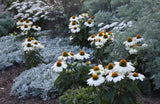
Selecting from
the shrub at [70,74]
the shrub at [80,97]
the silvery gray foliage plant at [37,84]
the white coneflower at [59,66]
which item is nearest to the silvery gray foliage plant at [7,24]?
the silvery gray foliage plant at [37,84]

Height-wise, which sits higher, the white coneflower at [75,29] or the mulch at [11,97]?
the white coneflower at [75,29]

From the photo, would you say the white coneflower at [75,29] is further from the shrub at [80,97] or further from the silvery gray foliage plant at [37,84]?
the shrub at [80,97]

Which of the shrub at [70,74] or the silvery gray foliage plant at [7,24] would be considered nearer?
the shrub at [70,74]

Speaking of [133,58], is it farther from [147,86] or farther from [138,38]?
[147,86]

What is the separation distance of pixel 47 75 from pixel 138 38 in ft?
5.67

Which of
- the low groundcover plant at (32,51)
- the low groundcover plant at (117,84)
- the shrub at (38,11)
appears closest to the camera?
the low groundcover plant at (117,84)

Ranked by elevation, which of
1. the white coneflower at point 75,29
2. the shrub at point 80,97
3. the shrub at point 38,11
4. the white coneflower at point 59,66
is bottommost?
the shrub at point 80,97

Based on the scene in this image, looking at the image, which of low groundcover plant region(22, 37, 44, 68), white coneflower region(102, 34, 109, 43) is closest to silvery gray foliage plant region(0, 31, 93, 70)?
low groundcover plant region(22, 37, 44, 68)

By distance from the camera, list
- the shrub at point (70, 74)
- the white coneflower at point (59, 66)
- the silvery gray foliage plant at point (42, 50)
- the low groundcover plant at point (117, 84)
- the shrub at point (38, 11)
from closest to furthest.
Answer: the low groundcover plant at point (117, 84)
the white coneflower at point (59, 66)
the shrub at point (70, 74)
the silvery gray foliage plant at point (42, 50)
the shrub at point (38, 11)

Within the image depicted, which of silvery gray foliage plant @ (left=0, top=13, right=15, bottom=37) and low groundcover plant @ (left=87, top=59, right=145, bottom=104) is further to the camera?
silvery gray foliage plant @ (left=0, top=13, right=15, bottom=37)

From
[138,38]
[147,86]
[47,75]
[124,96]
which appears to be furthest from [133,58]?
[47,75]

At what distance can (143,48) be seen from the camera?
9.28ft

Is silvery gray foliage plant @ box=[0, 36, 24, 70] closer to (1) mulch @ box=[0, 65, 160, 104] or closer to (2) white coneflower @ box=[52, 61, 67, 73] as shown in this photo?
(1) mulch @ box=[0, 65, 160, 104]

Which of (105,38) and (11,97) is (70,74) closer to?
(105,38)
